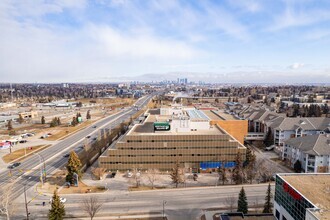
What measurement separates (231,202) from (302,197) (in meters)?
16.4

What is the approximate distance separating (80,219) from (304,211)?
3353 centimetres

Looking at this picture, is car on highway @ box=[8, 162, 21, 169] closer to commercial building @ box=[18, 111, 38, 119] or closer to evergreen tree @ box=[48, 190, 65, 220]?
evergreen tree @ box=[48, 190, 65, 220]

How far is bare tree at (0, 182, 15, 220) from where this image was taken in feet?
135

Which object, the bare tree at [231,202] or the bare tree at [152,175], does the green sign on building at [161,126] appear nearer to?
the bare tree at [152,175]

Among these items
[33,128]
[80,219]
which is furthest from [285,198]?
[33,128]

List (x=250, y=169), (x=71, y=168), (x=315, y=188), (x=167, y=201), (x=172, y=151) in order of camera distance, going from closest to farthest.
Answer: (x=315, y=188) → (x=167, y=201) → (x=71, y=168) → (x=250, y=169) → (x=172, y=151)

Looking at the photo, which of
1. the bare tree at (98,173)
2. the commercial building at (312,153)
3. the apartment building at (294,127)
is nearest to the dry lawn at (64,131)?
the bare tree at (98,173)

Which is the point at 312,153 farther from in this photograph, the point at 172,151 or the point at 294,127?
the point at 172,151

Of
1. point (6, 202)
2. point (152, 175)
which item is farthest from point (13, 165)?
point (152, 175)

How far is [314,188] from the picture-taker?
112 feet

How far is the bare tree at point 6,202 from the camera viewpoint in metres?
41.0

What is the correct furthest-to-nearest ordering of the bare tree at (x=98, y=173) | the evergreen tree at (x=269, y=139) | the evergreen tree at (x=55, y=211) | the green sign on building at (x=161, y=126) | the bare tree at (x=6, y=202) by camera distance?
1. the evergreen tree at (x=269, y=139)
2. the green sign on building at (x=161, y=126)
3. the bare tree at (x=98, y=173)
4. the bare tree at (x=6, y=202)
5. the evergreen tree at (x=55, y=211)

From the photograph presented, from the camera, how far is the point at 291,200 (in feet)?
111

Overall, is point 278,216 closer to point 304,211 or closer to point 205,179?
point 304,211
